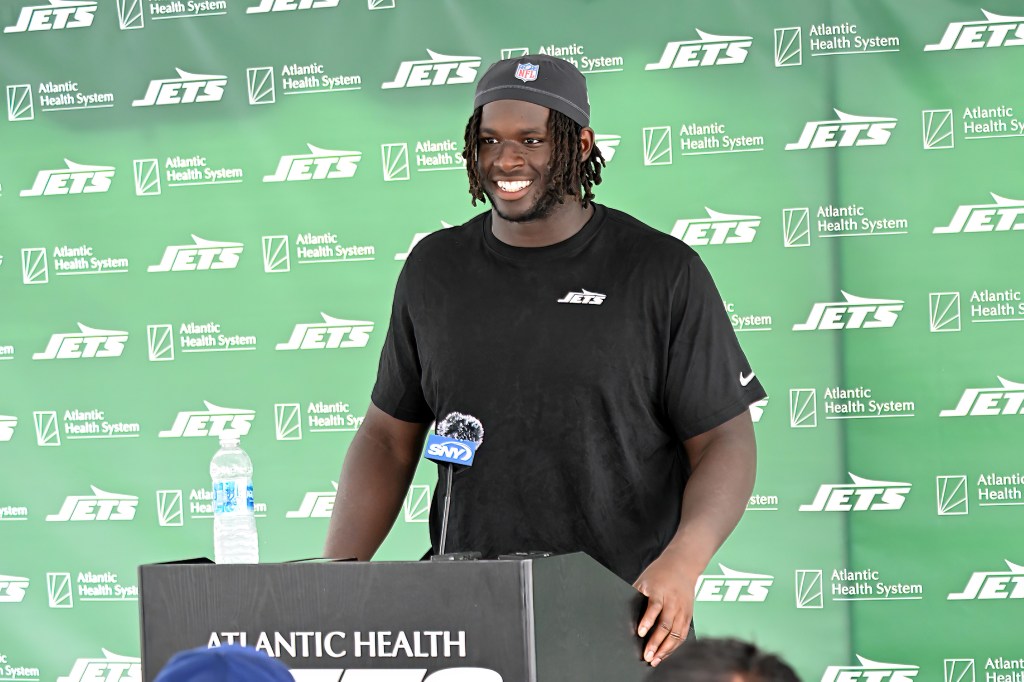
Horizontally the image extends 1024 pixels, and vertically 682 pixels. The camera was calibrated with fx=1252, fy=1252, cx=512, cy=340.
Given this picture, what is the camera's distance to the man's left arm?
176 centimetres

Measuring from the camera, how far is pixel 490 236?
227 cm

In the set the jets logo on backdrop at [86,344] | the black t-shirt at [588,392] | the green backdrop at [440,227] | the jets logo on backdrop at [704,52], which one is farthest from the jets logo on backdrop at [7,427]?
the black t-shirt at [588,392]

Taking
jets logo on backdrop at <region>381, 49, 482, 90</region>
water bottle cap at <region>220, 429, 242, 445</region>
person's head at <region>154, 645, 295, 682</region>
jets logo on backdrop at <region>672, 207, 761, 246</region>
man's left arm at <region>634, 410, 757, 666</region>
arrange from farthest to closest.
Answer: jets logo on backdrop at <region>381, 49, 482, 90</region> < jets logo on backdrop at <region>672, 207, 761, 246</region> < water bottle cap at <region>220, 429, 242, 445</region> < man's left arm at <region>634, 410, 757, 666</region> < person's head at <region>154, 645, 295, 682</region>

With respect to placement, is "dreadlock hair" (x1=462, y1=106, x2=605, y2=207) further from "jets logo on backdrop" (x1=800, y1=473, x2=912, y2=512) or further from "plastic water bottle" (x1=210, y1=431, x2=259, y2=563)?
"jets logo on backdrop" (x1=800, y1=473, x2=912, y2=512)

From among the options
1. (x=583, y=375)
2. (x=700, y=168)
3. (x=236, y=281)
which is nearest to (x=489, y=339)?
(x=583, y=375)

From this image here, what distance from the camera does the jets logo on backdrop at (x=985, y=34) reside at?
3984 mm

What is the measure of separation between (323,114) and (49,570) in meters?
1.89

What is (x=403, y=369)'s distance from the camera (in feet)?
7.59

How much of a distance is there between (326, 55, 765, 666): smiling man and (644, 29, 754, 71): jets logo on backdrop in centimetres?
205

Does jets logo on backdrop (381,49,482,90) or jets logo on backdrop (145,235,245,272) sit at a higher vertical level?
jets logo on backdrop (381,49,482,90)

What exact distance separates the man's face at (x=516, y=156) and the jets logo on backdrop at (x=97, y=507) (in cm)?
275

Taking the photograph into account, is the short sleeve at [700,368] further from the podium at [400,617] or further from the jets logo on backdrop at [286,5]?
the jets logo on backdrop at [286,5]

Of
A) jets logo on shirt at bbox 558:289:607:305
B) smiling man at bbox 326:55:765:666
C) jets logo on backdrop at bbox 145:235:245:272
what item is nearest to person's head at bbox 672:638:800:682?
smiling man at bbox 326:55:765:666

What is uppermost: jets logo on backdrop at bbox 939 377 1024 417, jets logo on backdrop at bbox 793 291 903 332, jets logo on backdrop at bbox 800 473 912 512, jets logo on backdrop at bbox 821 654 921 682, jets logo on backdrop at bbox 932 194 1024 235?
jets logo on backdrop at bbox 932 194 1024 235
